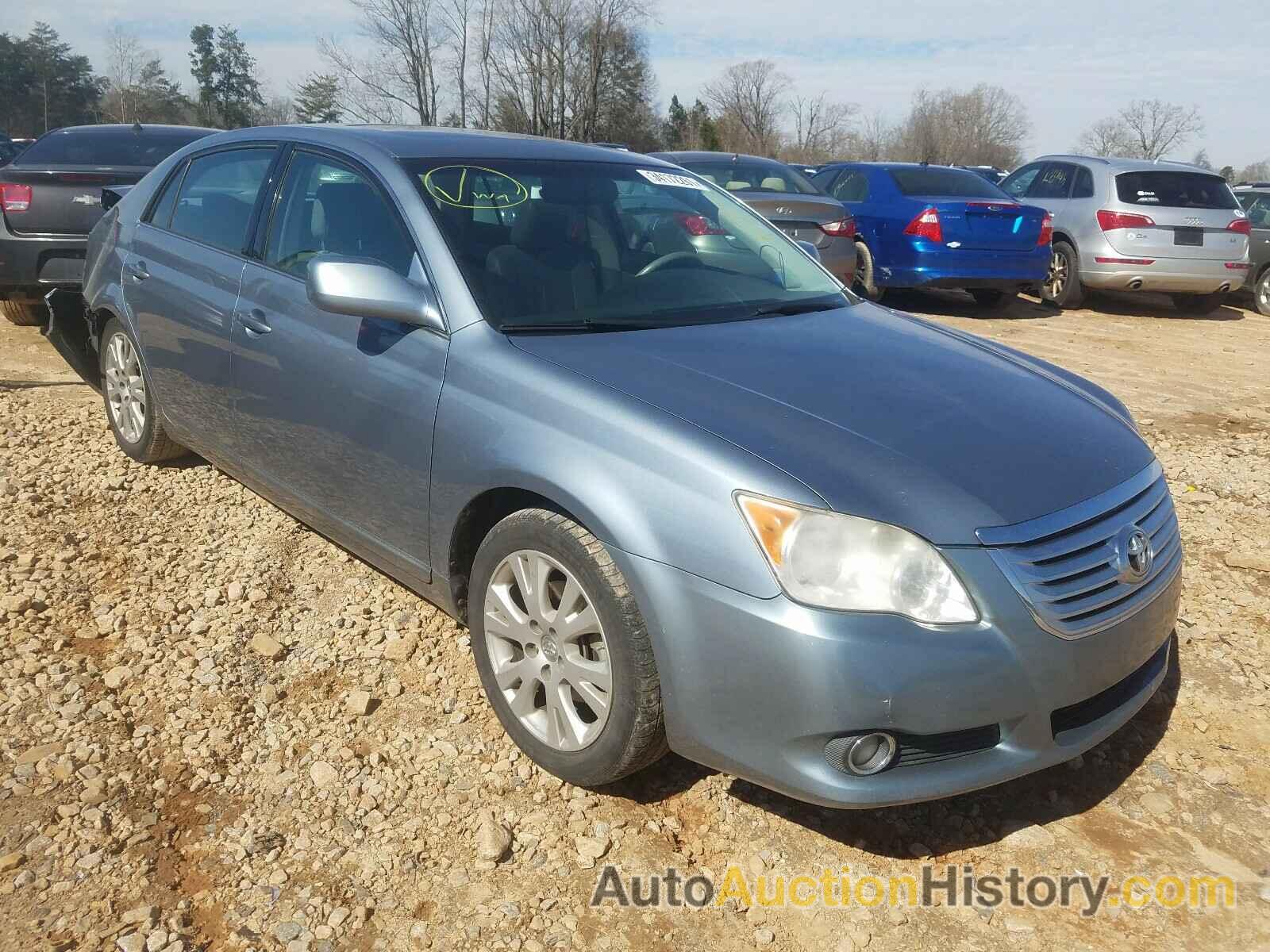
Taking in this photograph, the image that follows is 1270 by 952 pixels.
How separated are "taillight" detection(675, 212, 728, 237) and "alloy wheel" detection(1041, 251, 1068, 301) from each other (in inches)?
331

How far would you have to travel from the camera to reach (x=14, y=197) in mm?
7031

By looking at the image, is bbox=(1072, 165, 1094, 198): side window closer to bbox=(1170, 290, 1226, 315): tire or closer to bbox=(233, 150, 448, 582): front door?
bbox=(1170, 290, 1226, 315): tire

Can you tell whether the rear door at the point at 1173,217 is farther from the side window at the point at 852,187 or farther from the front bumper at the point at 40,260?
the front bumper at the point at 40,260

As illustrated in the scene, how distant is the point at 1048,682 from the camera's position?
2.29 m

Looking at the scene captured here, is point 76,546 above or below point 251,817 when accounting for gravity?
above

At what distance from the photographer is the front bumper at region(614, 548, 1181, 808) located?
216cm

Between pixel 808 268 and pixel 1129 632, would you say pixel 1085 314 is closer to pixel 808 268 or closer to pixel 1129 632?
pixel 808 268

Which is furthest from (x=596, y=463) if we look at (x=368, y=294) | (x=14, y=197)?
(x=14, y=197)

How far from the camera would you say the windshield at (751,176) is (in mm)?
9719

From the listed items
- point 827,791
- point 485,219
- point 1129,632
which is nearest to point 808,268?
point 485,219

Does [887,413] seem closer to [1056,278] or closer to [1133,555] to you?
[1133,555]

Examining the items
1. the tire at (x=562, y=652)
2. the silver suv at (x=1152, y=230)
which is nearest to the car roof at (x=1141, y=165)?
the silver suv at (x=1152, y=230)

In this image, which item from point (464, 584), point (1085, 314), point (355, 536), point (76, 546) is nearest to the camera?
point (464, 584)

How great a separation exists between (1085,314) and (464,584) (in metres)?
9.92
